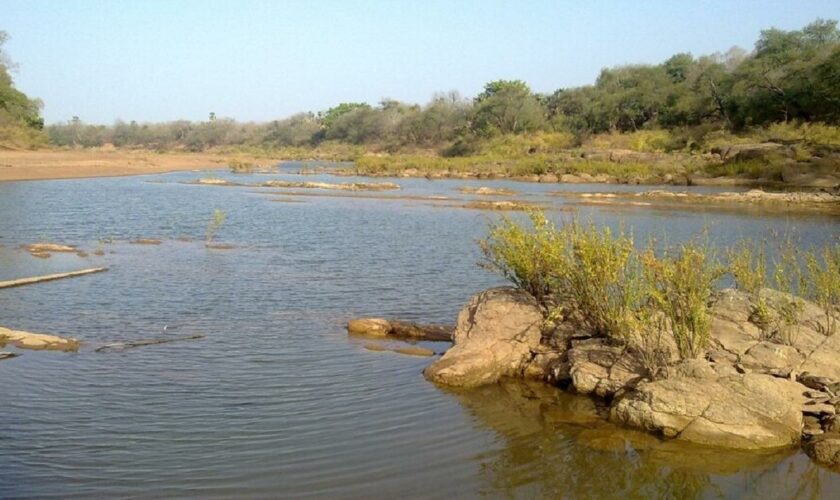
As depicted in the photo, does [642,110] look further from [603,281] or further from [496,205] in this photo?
[603,281]

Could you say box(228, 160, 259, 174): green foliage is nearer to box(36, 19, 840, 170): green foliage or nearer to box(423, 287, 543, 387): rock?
box(36, 19, 840, 170): green foliage

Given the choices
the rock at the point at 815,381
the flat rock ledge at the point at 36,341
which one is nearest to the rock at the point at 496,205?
the flat rock ledge at the point at 36,341

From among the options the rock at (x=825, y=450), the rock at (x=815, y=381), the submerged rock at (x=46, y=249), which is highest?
the rock at (x=815, y=381)

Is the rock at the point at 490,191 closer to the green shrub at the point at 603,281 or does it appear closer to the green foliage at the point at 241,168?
the green foliage at the point at 241,168

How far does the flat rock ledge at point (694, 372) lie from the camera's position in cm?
719

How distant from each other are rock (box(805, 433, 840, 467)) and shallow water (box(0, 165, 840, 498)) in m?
0.19

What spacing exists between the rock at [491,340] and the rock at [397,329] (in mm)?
1193

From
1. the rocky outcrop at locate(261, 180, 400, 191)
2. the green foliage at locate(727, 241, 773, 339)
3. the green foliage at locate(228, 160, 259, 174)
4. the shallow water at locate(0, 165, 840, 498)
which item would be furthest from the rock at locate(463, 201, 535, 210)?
the green foliage at locate(228, 160, 259, 174)

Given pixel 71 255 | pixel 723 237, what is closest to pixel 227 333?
pixel 71 255

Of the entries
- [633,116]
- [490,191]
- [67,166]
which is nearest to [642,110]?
[633,116]

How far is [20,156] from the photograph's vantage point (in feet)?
172

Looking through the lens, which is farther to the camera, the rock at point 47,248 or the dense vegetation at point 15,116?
the dense vegetation at point 15,116

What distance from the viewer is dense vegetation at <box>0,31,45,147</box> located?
189 ft

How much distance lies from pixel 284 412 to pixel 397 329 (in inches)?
145
